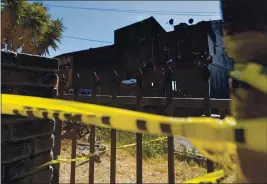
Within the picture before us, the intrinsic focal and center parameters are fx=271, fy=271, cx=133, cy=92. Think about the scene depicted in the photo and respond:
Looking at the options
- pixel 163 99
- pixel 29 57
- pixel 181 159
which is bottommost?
pixel 181 159

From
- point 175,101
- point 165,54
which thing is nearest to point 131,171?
point 175,101

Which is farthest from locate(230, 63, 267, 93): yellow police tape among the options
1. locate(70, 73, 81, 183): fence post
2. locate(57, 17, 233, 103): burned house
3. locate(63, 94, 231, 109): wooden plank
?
locate(57, 17, 233, 103): burned house

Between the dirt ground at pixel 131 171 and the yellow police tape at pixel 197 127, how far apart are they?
3424 mm

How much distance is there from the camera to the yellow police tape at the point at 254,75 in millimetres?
818

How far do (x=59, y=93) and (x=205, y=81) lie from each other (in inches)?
63.2

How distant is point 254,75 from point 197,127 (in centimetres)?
24

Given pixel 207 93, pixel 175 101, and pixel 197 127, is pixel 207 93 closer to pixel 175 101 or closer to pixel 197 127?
pixel 175 101

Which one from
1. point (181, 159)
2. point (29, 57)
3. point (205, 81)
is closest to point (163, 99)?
point (205, 81)

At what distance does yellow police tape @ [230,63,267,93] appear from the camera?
818mm

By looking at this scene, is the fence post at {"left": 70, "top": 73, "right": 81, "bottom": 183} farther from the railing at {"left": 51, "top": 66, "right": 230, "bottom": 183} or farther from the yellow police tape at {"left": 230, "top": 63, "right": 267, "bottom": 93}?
the yellow police tape at {"left": 230, "top": 63, "right": 267, "bottom": 93}

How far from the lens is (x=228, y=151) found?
0.94m

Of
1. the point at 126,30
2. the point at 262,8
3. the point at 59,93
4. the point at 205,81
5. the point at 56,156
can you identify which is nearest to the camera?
the point at 262,8

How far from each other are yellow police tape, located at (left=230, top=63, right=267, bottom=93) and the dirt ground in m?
3.67

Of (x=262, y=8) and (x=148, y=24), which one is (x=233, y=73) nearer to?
(x=262, y=8)
